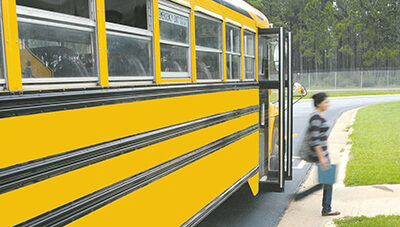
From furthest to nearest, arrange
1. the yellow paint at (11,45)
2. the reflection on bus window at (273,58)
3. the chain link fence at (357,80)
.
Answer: the chain link fence at (357,80), the reflection on bus window at (273,58), the yellow paint at (11,45)

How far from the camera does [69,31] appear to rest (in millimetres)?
2064

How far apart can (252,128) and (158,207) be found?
7.65 ft

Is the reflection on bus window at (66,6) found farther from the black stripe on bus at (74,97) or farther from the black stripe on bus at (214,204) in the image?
the black stripe on bus at (214,204)

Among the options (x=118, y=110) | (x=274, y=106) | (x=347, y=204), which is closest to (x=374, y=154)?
(x=347, y=204)

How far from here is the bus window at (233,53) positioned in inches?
156

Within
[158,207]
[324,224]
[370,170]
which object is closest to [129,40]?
[158,207]

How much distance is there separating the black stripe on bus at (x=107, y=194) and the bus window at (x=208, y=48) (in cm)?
69

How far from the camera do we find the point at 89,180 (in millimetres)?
2094

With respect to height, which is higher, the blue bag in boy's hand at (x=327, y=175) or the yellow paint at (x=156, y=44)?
the yellow paint at (x=156, y=44)

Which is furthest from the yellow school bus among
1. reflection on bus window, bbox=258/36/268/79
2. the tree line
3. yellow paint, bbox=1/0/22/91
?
the tree line

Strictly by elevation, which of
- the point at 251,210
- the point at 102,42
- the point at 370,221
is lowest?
the point at 251,210

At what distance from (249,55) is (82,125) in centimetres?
297

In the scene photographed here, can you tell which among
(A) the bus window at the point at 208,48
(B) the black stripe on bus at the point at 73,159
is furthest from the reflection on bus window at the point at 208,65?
(B) the black stripe on bus at the point at 73,159

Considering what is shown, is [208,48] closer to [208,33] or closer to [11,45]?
[208,33]
